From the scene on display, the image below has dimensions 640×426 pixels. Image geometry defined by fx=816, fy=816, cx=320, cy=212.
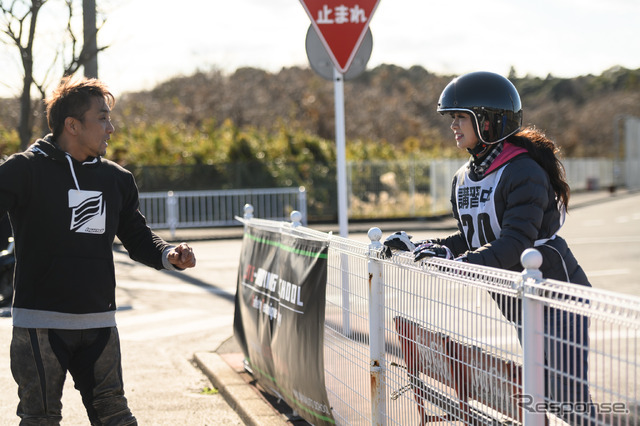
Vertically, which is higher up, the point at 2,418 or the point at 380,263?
the point at 380,263

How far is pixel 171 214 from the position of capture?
66.5 feet

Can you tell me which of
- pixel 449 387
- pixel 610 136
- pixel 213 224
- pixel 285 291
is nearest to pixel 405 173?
pixel 213 224

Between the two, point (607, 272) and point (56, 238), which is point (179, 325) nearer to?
point (56, 238)

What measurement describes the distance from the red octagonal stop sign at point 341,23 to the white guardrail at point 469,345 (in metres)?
2.99

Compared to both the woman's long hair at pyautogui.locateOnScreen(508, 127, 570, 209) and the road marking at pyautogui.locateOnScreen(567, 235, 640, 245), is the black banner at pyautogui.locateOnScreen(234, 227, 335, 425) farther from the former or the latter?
the road marking at pyautogui.locateOnScreen(567, 235, 640, 245)

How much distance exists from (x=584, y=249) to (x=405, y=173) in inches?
413

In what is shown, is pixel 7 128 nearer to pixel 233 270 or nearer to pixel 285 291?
pixel 233 270

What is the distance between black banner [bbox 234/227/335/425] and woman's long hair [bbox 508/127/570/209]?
4.28ft

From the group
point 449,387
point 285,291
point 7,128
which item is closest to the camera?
point 449,387

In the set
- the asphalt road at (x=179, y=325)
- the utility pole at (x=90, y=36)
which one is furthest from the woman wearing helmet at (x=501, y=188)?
the utility pole at (x=90, y=36)

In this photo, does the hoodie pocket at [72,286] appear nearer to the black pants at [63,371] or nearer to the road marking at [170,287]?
the black pants at [63,371]

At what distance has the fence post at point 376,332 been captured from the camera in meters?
3.86

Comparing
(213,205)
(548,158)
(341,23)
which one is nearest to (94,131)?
(548,158)

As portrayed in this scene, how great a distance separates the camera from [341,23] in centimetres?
695
